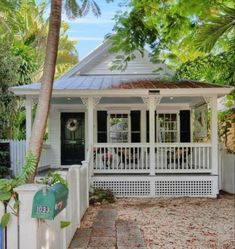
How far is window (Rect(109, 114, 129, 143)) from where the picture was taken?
18797 mm

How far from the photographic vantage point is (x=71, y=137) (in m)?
18.8

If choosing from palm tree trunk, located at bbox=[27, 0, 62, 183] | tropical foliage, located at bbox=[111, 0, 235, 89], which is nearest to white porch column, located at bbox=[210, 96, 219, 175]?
tropical foliage, located at bbox=[111, 0, 235, 89]

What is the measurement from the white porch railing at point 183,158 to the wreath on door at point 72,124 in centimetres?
437

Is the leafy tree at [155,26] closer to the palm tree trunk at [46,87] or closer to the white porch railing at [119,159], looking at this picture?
the palm tree trunk at [46,87]

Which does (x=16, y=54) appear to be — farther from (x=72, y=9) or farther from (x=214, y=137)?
(x=72, y=9)

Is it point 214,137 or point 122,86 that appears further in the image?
point 122,86

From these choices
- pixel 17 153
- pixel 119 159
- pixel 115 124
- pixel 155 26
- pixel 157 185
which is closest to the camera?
pixel 155 26

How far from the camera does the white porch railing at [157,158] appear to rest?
15.2 m

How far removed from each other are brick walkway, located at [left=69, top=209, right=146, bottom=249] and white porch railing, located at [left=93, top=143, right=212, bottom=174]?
4.73 metres

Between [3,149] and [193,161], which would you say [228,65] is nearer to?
[193,161]

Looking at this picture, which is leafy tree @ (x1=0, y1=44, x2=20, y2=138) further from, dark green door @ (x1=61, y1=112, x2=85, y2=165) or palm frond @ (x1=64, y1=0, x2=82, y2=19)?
palm frond @ (x1=64, y1=0, x2=82, y2=19)

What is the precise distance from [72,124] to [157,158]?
4.97 m

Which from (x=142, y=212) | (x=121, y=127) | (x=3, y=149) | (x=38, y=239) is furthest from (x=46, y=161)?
(x=38, y=239)

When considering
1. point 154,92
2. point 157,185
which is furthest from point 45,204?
point 157,185
